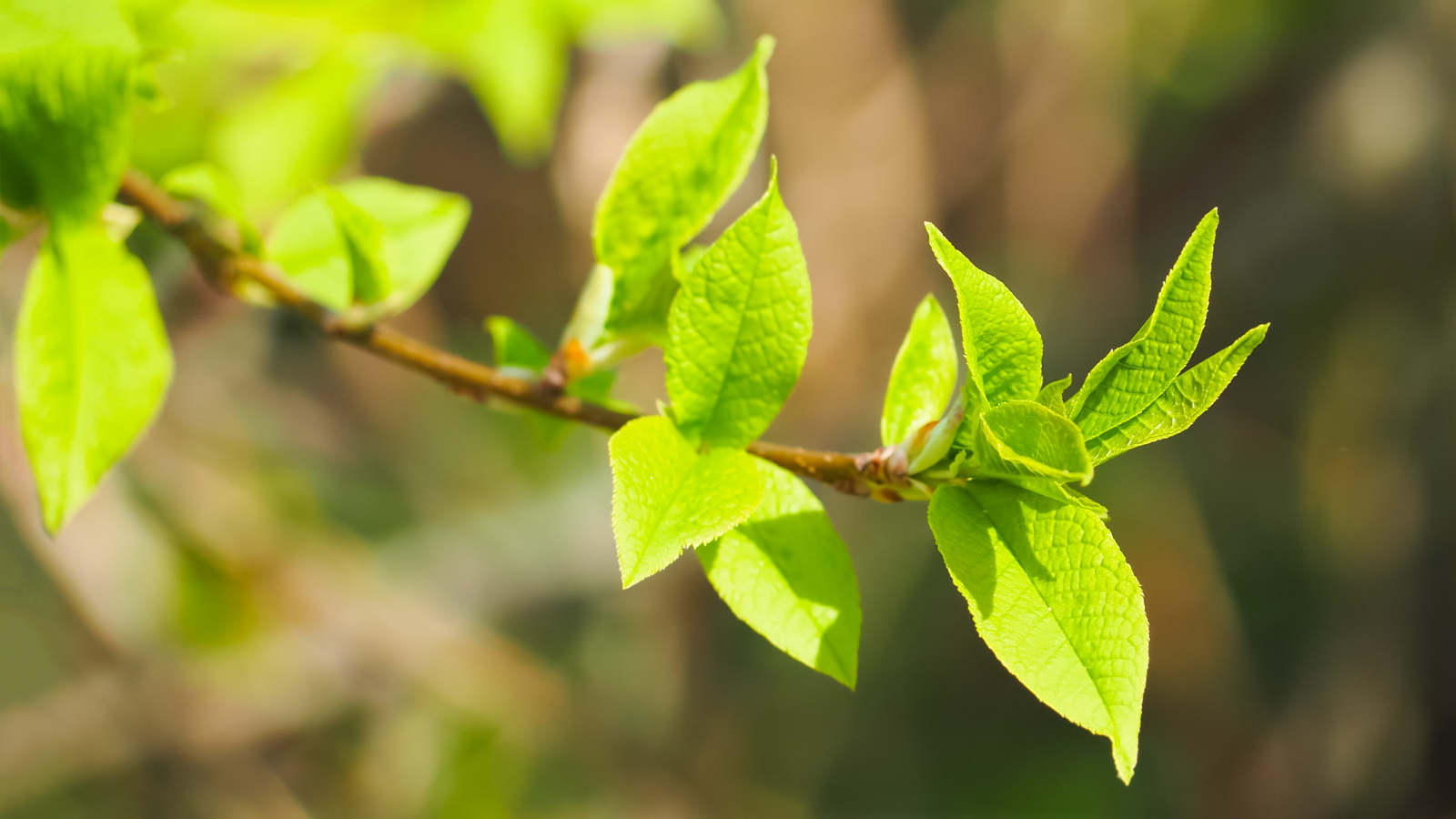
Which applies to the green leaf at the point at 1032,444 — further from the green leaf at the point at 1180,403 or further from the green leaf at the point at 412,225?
the green leaf at the point at 412,225

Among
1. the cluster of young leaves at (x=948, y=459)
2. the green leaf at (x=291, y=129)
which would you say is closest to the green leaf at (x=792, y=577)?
the cluster of young leaves at (x=948, y=459)

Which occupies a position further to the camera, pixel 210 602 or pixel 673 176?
pixel 210 602

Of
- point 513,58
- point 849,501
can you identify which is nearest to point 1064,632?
point 513,58

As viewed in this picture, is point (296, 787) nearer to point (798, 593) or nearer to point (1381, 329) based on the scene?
point (798, 593)

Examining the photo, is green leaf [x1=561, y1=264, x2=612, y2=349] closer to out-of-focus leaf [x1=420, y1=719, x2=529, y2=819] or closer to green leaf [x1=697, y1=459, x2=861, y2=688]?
green leaf [x1=697, y1=459, x2=861, y2=688]

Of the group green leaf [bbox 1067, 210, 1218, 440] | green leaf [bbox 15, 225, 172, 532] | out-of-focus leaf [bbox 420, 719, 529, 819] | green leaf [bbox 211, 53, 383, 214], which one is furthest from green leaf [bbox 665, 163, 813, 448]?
out-of-focus leaf [bbox 420, 719, 529, 819]

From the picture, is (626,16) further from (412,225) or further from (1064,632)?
(1064,632)

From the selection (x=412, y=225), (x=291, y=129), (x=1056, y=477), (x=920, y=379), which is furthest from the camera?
(x=291, y=129)
